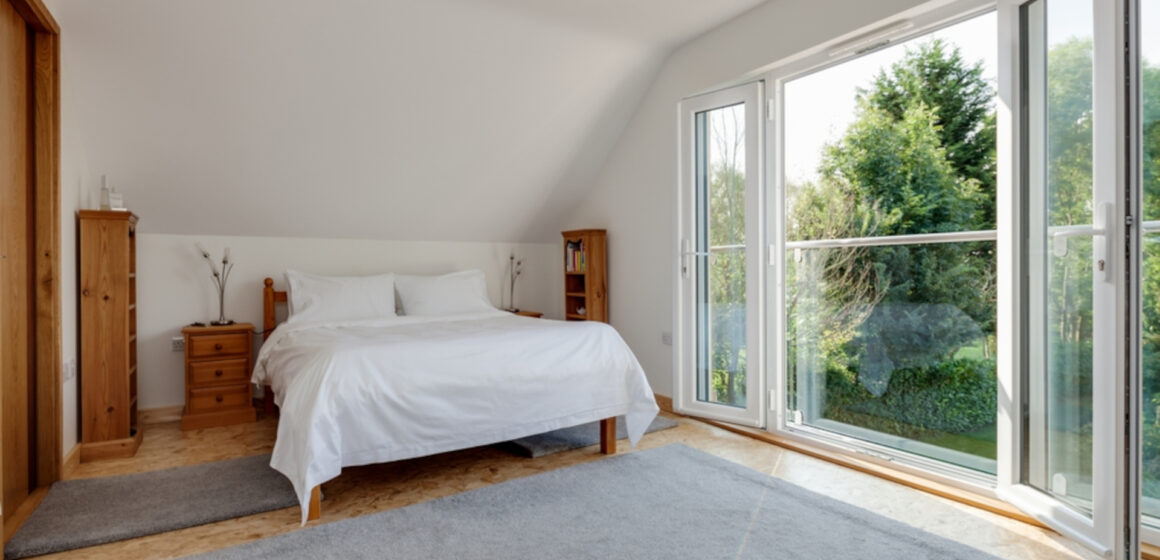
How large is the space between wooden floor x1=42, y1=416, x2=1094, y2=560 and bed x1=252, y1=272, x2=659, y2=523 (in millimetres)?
228

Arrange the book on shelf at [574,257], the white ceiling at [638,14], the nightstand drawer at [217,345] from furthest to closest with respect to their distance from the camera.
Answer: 1. the book on shelf at [574,257]
2. the nightstand drawer at [217,345]
3. the white ceiling at [638,14]

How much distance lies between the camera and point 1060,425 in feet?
7.25

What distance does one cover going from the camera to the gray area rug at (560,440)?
3.15 meters

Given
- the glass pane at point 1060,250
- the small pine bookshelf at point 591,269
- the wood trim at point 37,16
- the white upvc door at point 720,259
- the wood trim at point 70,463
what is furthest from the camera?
the small pine bookshelf at point 591,269

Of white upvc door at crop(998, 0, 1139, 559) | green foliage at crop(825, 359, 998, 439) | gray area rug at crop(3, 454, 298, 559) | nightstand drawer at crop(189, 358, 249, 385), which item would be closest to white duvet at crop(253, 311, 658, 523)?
gray area rug at crop(3, 454, 298, 559)

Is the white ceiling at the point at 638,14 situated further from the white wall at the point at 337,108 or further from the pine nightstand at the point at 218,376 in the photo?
the pine nightstand at the point at 218,376

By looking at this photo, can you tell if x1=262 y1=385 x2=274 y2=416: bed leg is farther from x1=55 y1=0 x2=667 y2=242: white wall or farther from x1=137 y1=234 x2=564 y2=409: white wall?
x1=55 y1=0 x2=667 y2=242: white wall

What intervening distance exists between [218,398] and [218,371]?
0.16 metres

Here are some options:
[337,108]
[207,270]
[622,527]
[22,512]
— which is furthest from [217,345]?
[622,527]

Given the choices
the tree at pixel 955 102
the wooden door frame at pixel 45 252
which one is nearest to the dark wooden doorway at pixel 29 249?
the wooden door frame at pixel 45 252

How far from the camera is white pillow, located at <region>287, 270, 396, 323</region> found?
151 inches

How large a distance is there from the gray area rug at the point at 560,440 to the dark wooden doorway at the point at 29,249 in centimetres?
201

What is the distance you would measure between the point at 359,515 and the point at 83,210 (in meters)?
2.17

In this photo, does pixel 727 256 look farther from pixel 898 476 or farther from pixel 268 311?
pixel 268 311
